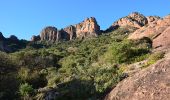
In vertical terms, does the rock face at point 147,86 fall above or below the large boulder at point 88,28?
below

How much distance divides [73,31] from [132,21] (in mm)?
33009

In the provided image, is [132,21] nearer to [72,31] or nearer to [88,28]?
[88,28]

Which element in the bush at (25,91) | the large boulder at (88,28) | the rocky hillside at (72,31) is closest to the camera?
the bush at (25,91)

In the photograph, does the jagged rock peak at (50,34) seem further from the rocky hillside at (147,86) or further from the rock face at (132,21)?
the rocky hillside at (147,86)

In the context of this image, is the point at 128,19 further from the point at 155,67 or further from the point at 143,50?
the point at 155,67

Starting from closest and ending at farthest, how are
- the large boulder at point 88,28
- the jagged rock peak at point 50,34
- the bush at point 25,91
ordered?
1. the bush at point 25,91
2. the large boulder at point 88,28
3. the jagged rock peak at point 50,34

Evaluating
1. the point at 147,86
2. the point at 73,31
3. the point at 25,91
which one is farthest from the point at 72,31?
the point at 147,86

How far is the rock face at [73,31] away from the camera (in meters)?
174

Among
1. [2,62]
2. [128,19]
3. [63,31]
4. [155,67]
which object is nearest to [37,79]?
[2,62]

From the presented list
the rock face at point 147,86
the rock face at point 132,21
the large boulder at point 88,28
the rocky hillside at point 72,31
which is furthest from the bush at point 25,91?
the rocky hillside at point 72,31

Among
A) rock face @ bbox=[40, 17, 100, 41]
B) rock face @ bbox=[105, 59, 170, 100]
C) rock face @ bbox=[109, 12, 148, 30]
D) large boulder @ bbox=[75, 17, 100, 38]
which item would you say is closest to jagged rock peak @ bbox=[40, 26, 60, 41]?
rock face @ bbox=[40, 17, 100, 41]

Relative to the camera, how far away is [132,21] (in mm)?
167375

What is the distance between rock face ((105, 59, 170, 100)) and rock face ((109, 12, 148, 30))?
140 m

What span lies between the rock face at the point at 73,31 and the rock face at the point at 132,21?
8.99 m
